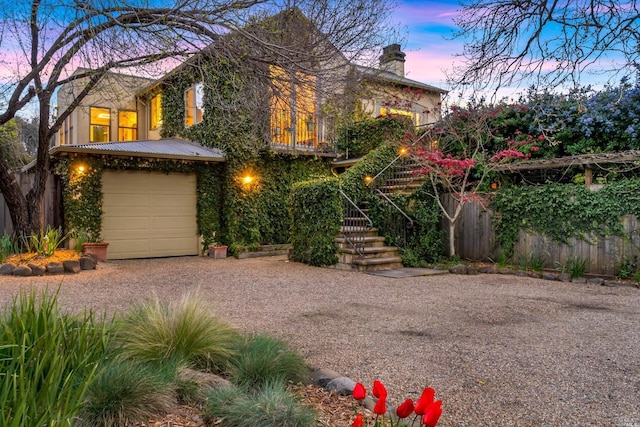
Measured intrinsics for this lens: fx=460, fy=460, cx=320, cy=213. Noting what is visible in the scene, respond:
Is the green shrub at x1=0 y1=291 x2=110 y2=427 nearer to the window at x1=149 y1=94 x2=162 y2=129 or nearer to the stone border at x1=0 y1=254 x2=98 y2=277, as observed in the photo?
the stone border at x1=0 y1=254 x2=98 y2=277

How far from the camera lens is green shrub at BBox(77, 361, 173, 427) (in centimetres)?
218

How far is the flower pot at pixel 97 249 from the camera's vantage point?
10.2 metres

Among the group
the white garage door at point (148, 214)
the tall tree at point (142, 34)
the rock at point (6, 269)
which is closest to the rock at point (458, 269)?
the tall tree at point (142, 34)

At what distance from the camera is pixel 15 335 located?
2.43 meters

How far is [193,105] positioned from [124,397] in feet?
38.5

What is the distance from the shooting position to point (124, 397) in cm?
228

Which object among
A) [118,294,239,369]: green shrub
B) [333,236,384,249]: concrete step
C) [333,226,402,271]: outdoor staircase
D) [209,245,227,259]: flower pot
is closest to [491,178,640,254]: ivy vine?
[333,226,402,271]: outdoor staircase

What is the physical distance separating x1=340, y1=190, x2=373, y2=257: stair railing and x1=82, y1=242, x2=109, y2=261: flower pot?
5462mm

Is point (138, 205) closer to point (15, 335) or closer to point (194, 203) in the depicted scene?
point (194, 203)

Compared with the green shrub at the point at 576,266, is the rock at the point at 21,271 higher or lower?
lower

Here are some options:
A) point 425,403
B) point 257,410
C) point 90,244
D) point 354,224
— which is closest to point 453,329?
point 257,410

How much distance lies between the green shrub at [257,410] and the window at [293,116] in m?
4.90

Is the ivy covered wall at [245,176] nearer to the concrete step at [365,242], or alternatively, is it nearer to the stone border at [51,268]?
the concrete step at [365,242]

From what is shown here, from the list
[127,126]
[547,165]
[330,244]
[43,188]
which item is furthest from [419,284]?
[127,126]
